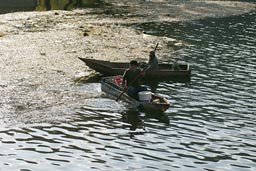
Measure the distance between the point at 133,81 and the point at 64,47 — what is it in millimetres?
18366

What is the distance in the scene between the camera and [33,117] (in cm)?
2570

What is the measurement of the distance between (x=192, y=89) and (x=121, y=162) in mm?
13640

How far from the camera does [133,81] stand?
95.4 feet


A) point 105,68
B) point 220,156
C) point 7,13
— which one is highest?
point 7,13

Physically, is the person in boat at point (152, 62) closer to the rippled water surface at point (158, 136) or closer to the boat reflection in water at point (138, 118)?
the rippled water surface at point (158, 136)

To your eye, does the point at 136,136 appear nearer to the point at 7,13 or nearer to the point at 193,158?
the point at 193,158

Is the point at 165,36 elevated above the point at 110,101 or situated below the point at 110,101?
above

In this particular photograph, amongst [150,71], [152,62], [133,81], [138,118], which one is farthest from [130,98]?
[152,62]

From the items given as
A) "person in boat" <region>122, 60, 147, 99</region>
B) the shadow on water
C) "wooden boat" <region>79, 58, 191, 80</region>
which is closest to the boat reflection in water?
the shadow on water

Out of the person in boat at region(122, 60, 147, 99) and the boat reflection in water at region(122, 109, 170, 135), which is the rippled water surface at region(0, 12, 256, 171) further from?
the person in boat at region(122, 60, 147, 99)

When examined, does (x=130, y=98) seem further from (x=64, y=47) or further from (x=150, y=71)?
(x=64, y=47)

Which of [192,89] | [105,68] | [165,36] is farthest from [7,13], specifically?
[192,89]

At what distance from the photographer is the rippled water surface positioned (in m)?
20.8

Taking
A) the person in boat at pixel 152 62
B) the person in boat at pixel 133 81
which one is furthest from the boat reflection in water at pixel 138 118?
the person in boat at pixel 152 62
